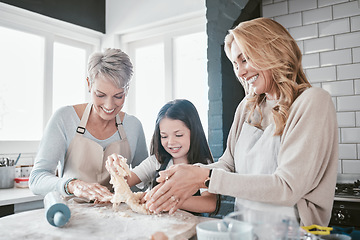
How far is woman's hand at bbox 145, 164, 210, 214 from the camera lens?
1195 millimetres

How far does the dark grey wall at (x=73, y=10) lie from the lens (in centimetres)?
292

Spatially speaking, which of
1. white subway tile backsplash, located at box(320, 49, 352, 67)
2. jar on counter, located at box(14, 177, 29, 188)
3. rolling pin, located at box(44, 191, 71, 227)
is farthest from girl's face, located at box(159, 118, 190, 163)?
jar on counter, located at box(14, 177, 29, 188)

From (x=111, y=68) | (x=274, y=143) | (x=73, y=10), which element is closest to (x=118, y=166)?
(x=111, y=68)

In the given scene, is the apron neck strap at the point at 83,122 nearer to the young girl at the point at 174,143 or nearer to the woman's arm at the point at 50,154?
the woman's arm at the point at 50,154

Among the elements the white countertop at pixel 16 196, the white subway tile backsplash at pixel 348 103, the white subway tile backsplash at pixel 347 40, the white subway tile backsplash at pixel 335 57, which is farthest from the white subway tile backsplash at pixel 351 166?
the white countertop at pixel 16 196

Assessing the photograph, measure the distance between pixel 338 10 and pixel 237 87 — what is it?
2.90 feet

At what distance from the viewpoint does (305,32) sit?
243 cm

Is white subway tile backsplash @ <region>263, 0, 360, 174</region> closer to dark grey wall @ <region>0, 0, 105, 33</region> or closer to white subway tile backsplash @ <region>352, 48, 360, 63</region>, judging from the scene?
white subway tile backsplash @ <region>352, 48, 360, 63</region>

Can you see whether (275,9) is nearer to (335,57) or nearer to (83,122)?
(335,57)

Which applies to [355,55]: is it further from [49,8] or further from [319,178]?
[49,8]

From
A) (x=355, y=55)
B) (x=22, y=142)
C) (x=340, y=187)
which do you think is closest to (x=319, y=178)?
(x=340, y=187)

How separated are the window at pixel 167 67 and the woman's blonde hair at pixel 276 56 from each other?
5.40 feet

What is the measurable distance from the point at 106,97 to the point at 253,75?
84 centimetres

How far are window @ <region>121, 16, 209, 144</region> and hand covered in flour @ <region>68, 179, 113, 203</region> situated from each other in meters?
1.58
